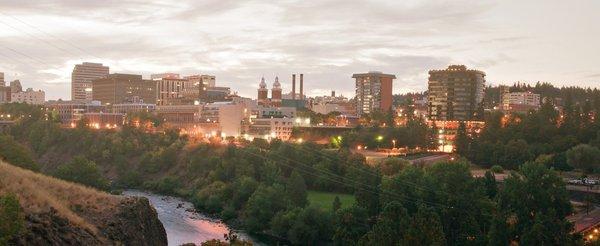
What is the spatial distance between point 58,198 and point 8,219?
9752 mm

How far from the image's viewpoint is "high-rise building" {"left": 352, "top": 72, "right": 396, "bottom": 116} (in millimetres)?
182125

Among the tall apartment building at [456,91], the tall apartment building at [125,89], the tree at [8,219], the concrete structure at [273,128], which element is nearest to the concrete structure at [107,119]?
the concrete structure at [273,128]

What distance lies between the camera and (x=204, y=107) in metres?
137

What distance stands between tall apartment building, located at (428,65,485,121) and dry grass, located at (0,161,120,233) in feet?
380

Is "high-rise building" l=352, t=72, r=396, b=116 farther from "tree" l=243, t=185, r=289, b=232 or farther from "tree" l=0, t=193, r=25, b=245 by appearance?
"tree" l=0, t=193, r=25, b=245

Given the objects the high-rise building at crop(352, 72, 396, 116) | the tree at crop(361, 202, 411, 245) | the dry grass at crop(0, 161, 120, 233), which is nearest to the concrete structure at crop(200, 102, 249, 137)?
the high-rise building at crop(352, 72, 396, 116)

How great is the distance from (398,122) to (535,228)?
88.2 metres

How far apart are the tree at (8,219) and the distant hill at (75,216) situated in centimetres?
134

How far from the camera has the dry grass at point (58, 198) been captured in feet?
89.0

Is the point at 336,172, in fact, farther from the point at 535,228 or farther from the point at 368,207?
the point at 535,228

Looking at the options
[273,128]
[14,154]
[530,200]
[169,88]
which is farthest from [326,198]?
[169,88]

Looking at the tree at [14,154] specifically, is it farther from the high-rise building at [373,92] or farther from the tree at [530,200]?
the high-rise building at [373,92]

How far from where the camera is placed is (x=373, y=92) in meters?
186

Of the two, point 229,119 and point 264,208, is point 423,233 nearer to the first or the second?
point 264,208
